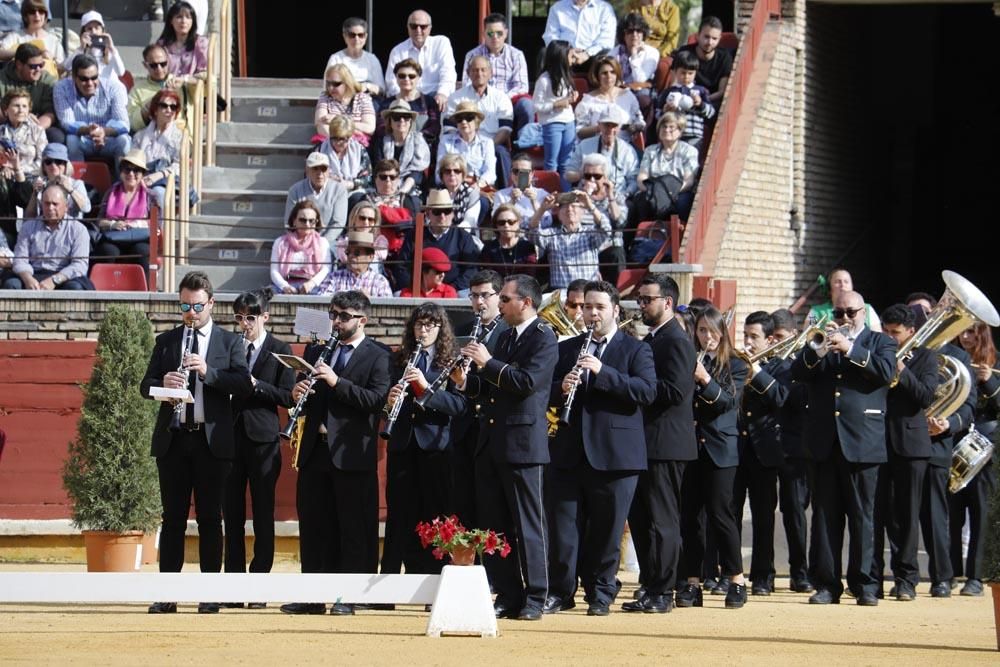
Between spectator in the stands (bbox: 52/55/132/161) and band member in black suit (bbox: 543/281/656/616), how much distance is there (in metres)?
7.59

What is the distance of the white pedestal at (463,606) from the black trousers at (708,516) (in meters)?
2.40

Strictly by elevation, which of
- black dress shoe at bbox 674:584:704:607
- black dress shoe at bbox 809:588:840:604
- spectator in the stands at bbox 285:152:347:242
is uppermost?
spectator in the stands at bbox 285:152:347:242

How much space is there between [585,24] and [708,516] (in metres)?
8.42

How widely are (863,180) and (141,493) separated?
36.6 feet

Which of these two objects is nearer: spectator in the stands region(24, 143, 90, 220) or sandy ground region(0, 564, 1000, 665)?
sandy ground region(0, 564, 1000, 665)

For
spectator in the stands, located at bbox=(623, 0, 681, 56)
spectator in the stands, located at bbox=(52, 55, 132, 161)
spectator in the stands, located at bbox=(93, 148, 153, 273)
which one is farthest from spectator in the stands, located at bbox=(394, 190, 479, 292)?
spectator in the stands, located at bbox=(623, 0, 681, 56)

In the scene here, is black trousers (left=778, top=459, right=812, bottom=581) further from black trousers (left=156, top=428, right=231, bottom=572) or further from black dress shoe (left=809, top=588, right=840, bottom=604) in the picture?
black trousers (left=156, top=428, right=231, bottom=572)

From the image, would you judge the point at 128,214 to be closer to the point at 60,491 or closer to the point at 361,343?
the point at 60,491

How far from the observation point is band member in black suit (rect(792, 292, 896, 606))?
11836 millimetres

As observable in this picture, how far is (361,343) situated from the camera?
11.6 meters

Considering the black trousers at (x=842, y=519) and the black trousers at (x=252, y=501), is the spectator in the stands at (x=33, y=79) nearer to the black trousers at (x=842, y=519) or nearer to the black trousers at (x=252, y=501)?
the black trousers at (x=252, y=501)

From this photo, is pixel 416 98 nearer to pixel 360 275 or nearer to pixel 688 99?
pixel 688 99

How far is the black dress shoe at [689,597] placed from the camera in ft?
38.8

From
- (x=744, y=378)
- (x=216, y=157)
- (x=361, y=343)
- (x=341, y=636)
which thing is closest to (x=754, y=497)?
(x=744, y=378)
